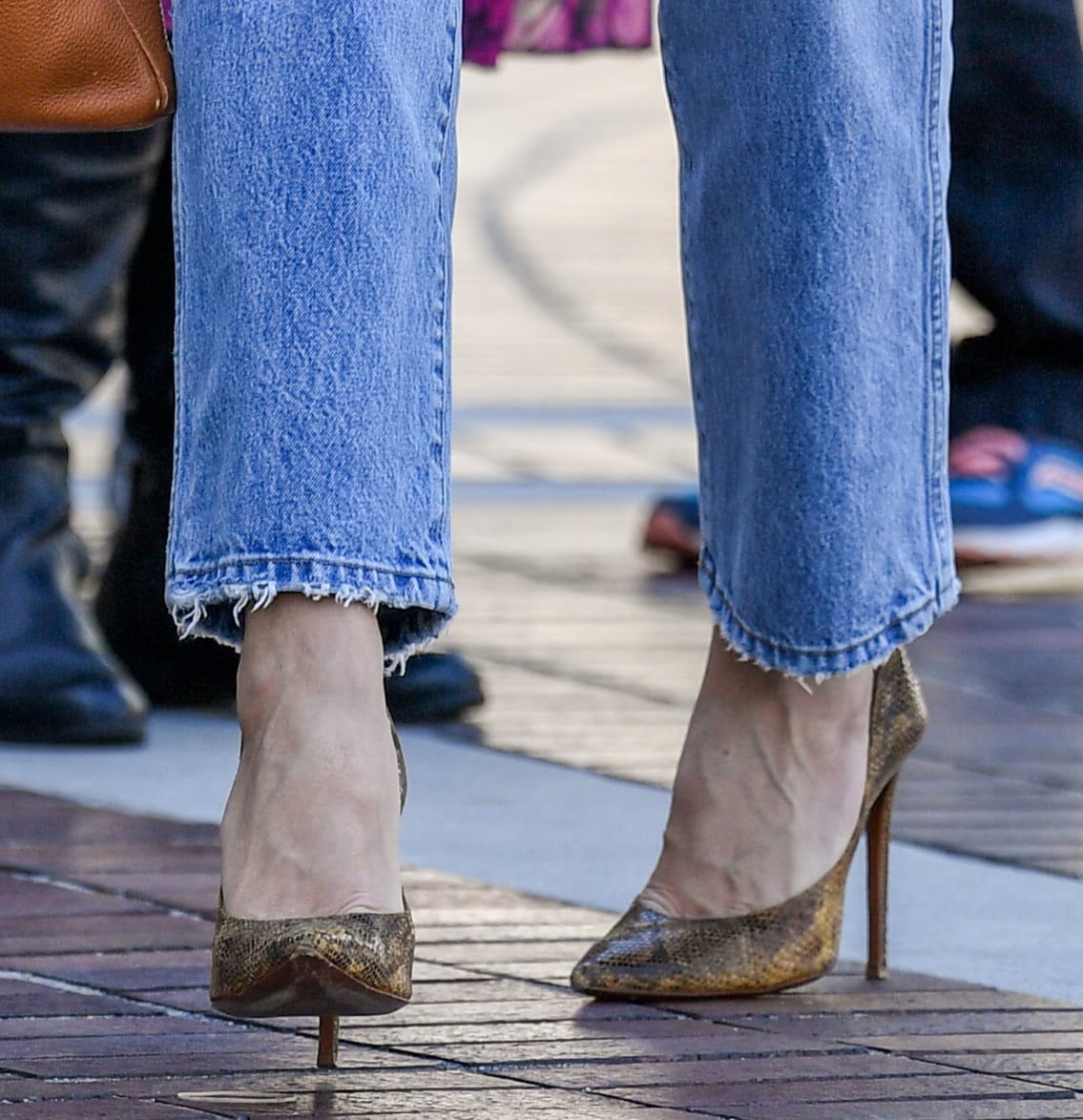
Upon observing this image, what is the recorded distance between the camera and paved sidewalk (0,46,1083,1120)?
4.91 ft

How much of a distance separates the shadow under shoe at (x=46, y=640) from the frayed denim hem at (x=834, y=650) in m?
0.91

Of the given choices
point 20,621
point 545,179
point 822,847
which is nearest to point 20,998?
point 822,847

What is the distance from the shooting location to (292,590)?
4.61 ft

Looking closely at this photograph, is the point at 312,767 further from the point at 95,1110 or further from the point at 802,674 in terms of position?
the point at 802,674

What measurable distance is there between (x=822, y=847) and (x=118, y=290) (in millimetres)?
1152

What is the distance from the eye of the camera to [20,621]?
2.49 meters

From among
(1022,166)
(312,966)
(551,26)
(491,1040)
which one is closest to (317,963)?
(312,966)

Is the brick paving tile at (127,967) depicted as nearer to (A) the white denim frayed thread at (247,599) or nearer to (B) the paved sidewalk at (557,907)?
(B) the paved sidewalk at (557,907)

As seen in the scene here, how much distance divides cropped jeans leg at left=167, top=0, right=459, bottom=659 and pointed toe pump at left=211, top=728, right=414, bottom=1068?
0.59 ft

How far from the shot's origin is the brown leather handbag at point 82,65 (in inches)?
57.2

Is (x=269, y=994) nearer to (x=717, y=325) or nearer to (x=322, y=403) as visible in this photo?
(x=322, y=403)

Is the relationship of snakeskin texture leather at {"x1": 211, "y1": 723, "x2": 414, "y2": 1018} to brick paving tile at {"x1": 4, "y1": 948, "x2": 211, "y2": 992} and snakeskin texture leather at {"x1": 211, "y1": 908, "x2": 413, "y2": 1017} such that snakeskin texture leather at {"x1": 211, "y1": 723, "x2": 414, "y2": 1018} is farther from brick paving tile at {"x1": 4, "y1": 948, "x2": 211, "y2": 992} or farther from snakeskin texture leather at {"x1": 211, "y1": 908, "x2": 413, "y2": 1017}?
brick paving tile at {"x1": 4, "y1": 948, "x2": 211, "y2": 992}

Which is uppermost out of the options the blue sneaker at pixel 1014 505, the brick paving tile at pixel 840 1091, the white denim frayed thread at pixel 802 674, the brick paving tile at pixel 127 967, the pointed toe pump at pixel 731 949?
the white denim frayed thread at pixel 802 674

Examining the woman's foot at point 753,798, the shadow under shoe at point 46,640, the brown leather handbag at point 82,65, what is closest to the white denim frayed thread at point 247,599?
the brown leather handbag at point 82,65
